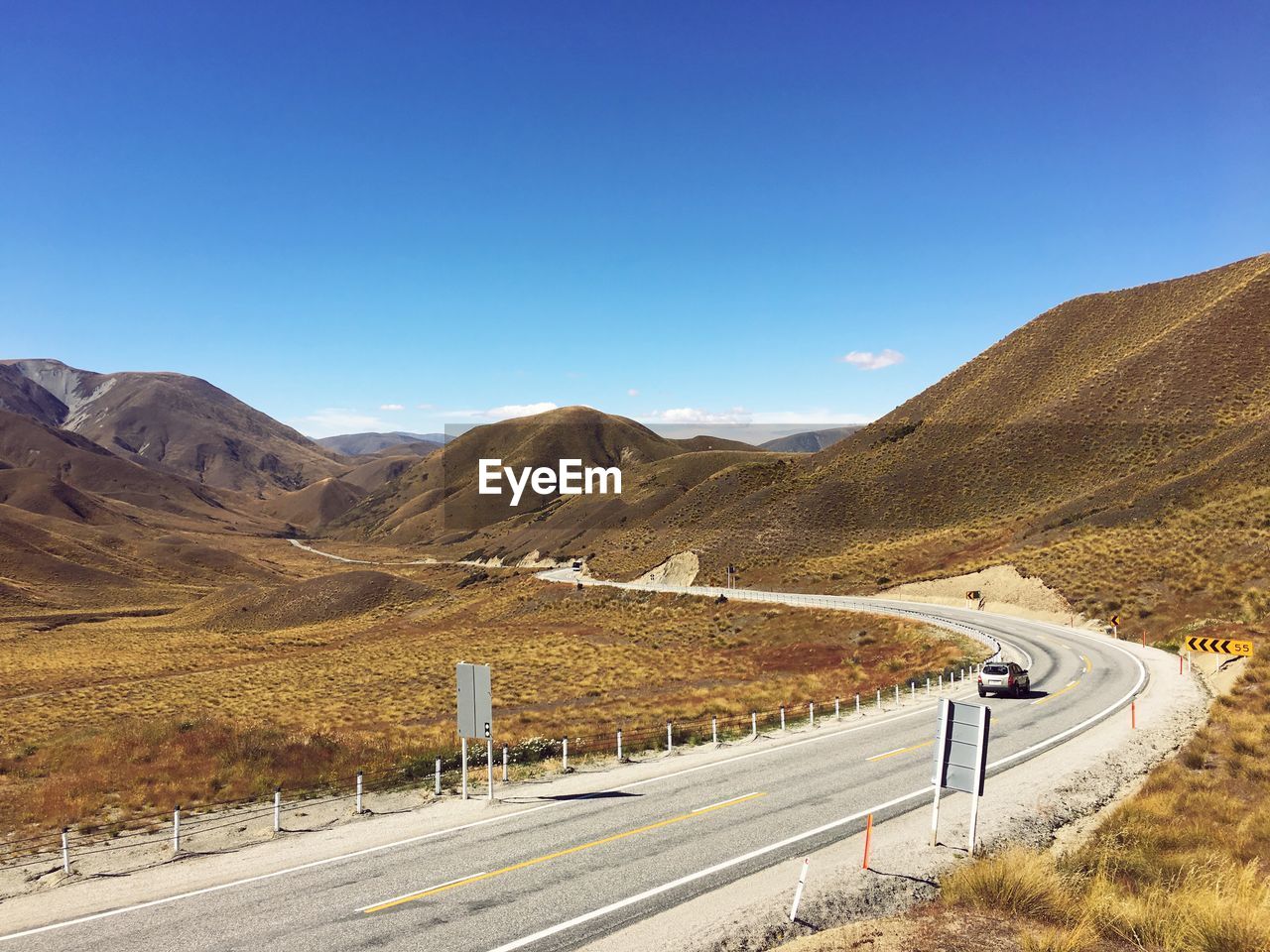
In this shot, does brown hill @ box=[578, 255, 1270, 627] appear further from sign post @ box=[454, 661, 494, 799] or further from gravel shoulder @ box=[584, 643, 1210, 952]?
sign post @ box=[454, 661, 494, 799]

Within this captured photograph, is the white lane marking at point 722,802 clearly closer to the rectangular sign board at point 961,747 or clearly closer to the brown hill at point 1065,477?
the rectangular sign board at point 961,747

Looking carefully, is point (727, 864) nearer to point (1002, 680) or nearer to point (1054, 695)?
point (1002, 680)

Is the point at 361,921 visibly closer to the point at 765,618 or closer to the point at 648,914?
the point at 648,914

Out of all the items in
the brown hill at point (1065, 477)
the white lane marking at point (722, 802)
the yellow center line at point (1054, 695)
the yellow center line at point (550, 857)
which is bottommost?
the yellow center line at point (1054, 695)

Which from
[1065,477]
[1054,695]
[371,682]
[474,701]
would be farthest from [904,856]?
[1065,477]

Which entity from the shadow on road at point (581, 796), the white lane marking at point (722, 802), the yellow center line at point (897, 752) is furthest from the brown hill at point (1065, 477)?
the shadow on road at point (581, 796)

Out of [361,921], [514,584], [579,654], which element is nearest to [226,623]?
[514,584]
